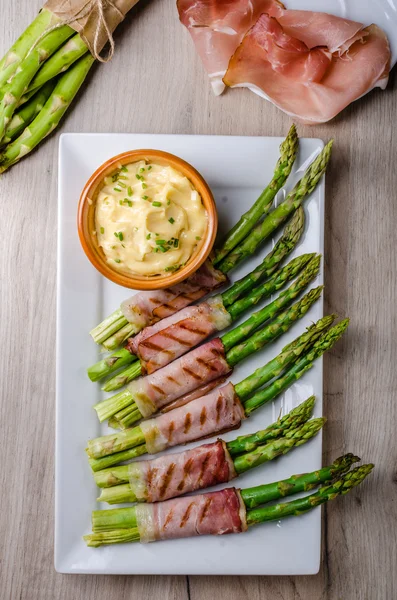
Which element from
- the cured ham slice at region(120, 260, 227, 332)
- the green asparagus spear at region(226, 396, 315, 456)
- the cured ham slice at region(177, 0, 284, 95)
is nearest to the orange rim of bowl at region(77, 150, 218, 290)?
the cured ham slice at region(120, 260, 227, 332)

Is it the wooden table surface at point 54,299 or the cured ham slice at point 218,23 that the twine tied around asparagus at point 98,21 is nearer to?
the wooden table surface at point 54,299

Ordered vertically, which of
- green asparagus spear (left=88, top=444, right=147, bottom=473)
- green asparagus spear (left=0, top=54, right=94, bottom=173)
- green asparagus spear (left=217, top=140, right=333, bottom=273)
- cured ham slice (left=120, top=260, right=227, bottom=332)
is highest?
green asparagus spear (left=0, top=54, right=94, bottom=173)

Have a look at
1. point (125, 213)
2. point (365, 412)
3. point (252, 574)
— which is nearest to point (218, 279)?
point (125, 213)

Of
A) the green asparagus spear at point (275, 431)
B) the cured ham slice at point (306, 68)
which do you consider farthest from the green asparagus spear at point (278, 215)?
the green asparagus spear at point (275, 431)

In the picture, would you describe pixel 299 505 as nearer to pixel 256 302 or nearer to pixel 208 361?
pixel 208 361

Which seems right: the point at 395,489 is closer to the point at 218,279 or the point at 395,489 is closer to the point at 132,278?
the point at 218,279

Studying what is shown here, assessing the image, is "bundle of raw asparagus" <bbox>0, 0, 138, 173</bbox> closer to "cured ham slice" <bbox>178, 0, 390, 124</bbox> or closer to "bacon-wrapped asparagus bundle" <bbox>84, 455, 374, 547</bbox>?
"cured ham slice" <bbox>178, 0, 390, 124</bbox>
